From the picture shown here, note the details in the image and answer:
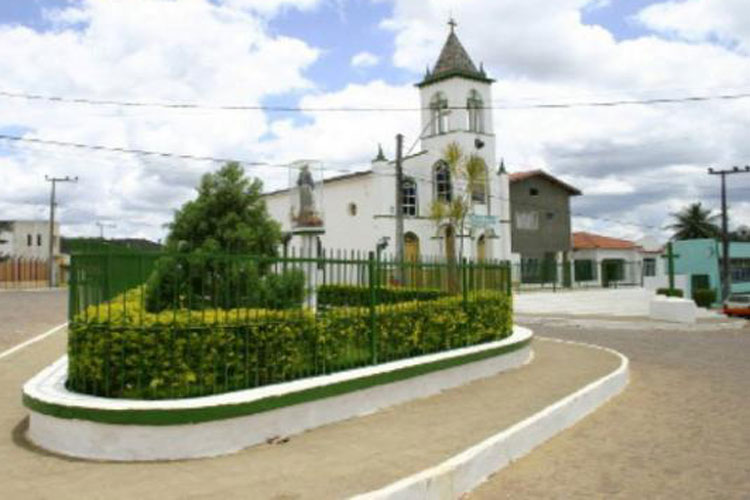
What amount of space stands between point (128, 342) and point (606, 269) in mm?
38012

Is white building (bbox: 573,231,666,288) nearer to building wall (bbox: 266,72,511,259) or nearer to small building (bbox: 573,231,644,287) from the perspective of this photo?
small building (bbox: 573,231,644,287)

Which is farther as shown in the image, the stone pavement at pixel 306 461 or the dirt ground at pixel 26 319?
the dirt ground at pixel 26 319

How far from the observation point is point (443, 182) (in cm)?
3472

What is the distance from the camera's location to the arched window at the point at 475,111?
113ft

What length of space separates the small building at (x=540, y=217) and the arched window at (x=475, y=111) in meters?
5.65

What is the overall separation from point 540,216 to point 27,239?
154 ft

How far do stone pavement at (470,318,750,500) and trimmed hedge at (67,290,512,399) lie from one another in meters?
2.33

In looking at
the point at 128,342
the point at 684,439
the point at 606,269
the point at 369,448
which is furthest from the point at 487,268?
the point at 606,269

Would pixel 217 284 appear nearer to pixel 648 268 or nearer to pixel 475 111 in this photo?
pixel 475 111

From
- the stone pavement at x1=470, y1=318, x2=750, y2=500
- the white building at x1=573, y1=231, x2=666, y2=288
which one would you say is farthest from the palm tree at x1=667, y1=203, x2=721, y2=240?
the stone pavement at x1=470, y1=318, x2=750, y2=500

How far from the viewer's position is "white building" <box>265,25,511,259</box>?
32812 millimetres

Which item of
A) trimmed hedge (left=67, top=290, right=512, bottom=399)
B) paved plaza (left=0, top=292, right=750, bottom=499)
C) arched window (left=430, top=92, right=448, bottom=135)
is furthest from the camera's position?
arched window (left=430, top=92, right=448, bottom=135)

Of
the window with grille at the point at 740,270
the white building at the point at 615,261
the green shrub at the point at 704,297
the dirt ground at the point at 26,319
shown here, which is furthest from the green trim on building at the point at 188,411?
the window with grille at the point at 740,270

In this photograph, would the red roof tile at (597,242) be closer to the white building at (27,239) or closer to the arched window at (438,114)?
the arched window at (438,114)
